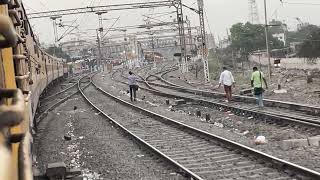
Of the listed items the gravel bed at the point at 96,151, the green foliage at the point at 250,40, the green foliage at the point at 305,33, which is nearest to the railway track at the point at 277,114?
the gravel bed at the point at 96,151

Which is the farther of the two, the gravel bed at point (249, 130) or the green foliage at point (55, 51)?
the green foliage at point (55, 51)

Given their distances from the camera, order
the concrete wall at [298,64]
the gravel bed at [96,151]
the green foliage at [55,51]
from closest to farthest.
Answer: the gravel bed at [96,151] → the concrete wall at [298,64] → the green foliage at [55,51]

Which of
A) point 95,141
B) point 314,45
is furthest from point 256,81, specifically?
point 314,45

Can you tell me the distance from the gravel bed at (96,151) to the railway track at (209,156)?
1.05 ft

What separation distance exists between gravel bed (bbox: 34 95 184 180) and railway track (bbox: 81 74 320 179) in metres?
0.32

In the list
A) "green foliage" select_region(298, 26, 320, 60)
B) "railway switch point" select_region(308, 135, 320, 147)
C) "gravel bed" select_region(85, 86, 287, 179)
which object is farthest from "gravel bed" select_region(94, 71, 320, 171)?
"green foliage" select_region(298, 26, 320, 60)

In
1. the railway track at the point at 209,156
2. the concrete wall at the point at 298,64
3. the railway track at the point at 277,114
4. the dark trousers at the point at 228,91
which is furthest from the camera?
the concrete wall at the point at 298,64

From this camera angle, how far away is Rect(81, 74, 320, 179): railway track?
7832mm

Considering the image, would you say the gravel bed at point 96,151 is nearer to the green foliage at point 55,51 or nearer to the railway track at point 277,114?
the railway track at point 277,114

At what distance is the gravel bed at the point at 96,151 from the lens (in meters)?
9.14

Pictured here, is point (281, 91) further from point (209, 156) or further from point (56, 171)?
point (56, 171)

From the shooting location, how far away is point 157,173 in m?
8.77

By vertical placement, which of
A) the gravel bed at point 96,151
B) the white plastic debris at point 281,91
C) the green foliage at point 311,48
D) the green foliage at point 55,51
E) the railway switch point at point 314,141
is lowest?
the gravel bed at point 96,151

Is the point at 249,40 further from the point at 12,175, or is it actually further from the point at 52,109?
the point at 12,175
